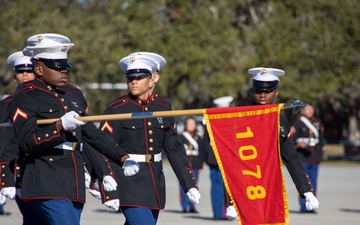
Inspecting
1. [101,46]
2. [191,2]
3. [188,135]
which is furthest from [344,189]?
[101,46]

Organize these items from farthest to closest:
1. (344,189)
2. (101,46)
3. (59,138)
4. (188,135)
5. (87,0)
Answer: (87,0) < (101,46) < (344,189) < (188,135) < (59,138)

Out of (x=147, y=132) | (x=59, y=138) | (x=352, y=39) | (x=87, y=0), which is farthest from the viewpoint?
(x=87, y=0)

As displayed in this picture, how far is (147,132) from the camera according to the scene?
26.2 ft

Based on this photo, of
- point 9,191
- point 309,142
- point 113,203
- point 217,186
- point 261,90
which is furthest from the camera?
point 309,142

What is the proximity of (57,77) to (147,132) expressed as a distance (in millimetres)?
1435

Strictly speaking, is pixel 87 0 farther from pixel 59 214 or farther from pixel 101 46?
pixel 59 214

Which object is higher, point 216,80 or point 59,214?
point 59,214

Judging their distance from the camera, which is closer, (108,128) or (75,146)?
(75,146)

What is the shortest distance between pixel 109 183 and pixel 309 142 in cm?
915

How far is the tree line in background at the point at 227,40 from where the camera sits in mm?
32000

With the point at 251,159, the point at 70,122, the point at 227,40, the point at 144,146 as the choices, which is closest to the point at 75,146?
the point at 70,122

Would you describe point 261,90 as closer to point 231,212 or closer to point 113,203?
point 231,212

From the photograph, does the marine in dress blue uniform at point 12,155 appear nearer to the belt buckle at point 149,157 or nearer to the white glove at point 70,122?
the white glove at point 70,122

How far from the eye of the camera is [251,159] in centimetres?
678
